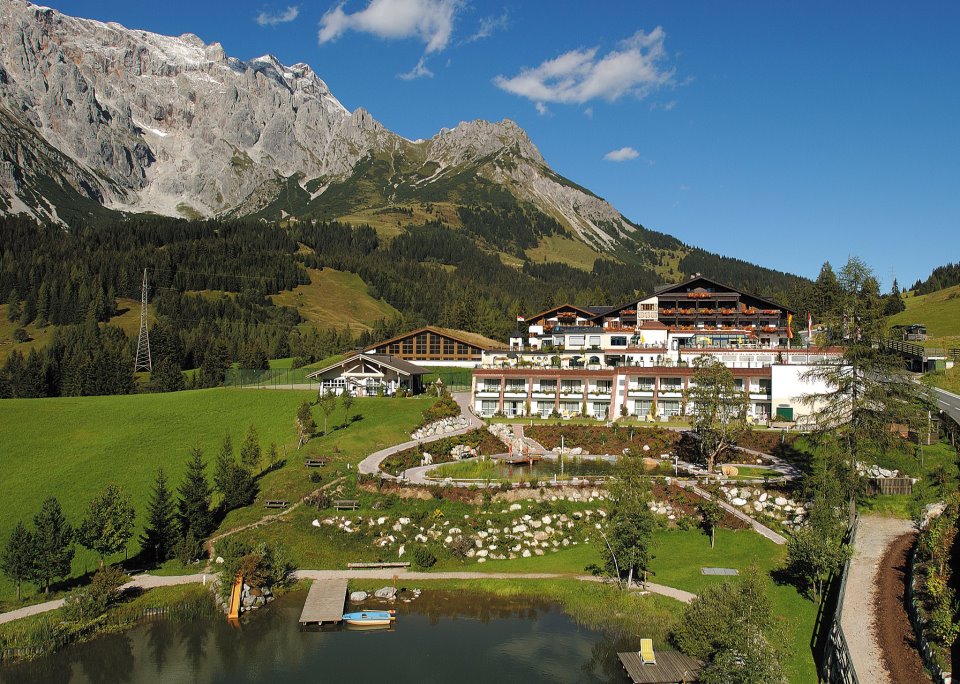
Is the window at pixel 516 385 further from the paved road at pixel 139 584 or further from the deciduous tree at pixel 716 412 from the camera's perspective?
the paved road at pixel 139 584

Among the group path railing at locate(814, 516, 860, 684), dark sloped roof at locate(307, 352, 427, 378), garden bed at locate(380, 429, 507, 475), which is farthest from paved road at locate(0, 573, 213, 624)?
dark sloped roof at locate(307, 352, 427, 378)

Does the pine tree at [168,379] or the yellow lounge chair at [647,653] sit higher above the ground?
the pine tree at [168,379]

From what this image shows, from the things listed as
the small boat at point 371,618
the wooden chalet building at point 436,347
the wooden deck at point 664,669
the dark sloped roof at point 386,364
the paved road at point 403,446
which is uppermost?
the wooden chalet building at point 436,347

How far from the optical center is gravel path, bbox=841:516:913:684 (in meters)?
24.9

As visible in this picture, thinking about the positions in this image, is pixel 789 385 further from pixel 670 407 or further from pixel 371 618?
pixel 371 618

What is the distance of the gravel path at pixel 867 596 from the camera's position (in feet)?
81.7

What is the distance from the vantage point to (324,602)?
3738 cm

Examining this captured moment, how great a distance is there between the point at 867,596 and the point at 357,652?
2254 centimetres

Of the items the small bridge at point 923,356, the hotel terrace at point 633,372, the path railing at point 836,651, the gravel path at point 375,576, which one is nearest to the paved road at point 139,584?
the gravel path at point 375,576

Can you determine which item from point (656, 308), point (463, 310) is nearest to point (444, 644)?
point (656, 308)

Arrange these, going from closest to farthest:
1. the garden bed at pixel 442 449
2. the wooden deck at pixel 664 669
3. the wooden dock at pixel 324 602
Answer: the wooden deck at pixel 664 669 → the wooden dock at pixel 324 602 → the garden bed at pixel 442 449

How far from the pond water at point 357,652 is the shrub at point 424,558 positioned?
15.1 ft

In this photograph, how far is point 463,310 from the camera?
15050 centimetres

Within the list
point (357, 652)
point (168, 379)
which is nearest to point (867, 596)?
point (357, 652)
